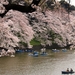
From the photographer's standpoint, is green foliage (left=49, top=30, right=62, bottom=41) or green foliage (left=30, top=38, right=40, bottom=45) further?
green foliage (left=49, top=30, right=62, bottom=41)

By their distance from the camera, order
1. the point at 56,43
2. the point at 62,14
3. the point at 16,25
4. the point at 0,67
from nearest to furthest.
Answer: the point at 0,67 < the point at 16,25 < the point at 56,43 < the point at 62,14

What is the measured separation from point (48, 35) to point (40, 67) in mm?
31645

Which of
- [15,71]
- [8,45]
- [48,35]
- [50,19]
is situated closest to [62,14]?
[50,19]

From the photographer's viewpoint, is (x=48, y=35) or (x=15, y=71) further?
(x=48, y=35)

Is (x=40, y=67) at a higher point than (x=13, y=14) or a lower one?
lower

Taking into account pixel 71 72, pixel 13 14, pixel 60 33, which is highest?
pixel 13 14

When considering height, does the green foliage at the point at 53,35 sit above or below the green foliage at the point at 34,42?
above

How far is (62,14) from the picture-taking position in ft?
244

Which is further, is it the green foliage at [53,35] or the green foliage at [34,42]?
the green foliage at [53,35]

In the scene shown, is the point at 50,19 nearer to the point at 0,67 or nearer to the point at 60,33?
the point at 60,33

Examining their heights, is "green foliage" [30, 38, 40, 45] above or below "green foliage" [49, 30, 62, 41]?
below

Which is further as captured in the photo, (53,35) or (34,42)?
(53,35)

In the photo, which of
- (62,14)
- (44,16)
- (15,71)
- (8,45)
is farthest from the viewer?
(62,14)

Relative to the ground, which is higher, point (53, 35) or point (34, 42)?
point (53, 35)
